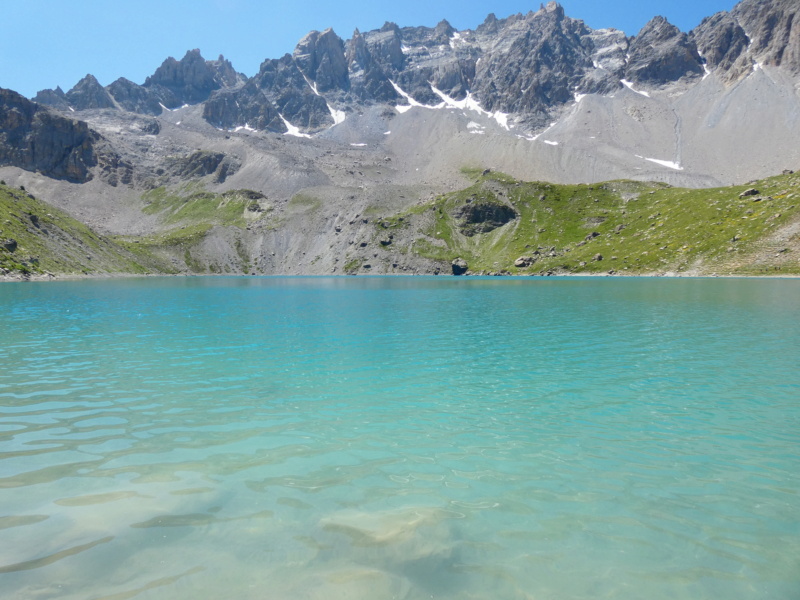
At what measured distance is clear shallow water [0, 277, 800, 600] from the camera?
30.2 feet

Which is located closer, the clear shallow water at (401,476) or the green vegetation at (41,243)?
the clear shallow water at (401,476)

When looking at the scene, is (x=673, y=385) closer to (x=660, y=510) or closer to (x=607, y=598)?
(x=660, y=510)

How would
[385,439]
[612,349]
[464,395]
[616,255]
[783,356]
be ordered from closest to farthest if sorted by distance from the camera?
[385,439] → [464,395] → [783,356] → [612,349] → [616,255]

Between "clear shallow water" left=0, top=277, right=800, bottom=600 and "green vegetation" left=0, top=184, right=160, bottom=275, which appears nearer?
"clear shallow water" left=0, top=277, right=800, bottom=600

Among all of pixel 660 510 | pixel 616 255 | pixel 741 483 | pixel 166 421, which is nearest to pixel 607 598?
pixel 660 510

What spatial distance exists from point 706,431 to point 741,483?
4.58 metres

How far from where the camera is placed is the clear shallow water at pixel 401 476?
9.22m

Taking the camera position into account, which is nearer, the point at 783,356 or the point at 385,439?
the point at 385,439

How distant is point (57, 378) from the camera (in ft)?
84.5

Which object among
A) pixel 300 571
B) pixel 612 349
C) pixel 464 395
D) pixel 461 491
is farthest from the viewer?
pixel 612 349

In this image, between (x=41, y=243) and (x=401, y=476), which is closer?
(x=401, y=476)

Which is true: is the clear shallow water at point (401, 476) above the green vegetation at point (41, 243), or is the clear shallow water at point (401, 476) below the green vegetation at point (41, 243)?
below

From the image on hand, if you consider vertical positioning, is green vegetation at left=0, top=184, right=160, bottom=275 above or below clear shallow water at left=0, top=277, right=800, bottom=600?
above

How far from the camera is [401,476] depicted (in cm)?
1372
